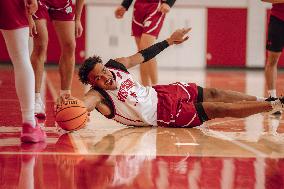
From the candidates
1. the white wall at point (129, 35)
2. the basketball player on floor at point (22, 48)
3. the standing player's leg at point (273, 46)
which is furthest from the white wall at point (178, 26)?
the basketball player on floor at point (22, 48)

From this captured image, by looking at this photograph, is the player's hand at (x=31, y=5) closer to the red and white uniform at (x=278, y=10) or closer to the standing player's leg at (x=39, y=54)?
the standing player's leg at (x=39, y=54)

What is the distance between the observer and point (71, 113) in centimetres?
475

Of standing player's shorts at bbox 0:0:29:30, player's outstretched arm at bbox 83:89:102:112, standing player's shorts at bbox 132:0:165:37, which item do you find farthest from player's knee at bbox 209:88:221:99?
standing player's shorts at bbox 0:0:29:30

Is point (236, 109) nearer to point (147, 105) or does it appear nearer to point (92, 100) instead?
point (147, 105)

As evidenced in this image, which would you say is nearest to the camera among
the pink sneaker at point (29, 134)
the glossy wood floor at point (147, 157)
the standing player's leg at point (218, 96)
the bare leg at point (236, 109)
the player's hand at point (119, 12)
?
the glossy wood floor at point (147, 157)

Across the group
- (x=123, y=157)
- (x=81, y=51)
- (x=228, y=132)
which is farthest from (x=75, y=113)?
(x=81, y=51)

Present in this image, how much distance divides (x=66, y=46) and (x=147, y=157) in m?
2.47

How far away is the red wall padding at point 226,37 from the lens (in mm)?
18383

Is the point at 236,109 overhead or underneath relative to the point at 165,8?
underneath

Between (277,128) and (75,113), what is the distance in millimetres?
1837

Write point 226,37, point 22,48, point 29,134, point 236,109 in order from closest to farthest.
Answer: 1. point 22,48
2. point 29,134
3. point 236,109
4. point 226,37

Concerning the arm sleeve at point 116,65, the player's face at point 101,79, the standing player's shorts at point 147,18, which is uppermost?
the standing player's shorts at point 147,18

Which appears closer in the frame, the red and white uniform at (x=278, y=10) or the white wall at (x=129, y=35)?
the red and white uniform at (x=278, y=10)

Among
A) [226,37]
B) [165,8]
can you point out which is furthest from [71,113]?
[226,37]
